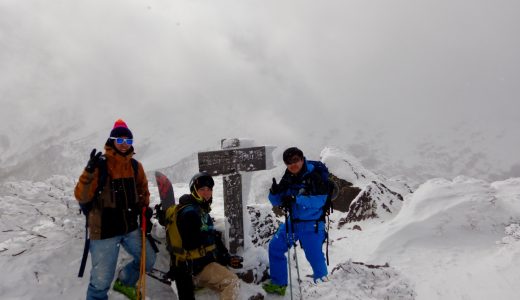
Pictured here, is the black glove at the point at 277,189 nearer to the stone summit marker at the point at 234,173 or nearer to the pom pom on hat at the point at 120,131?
the stone summit marker at the point at 234,173

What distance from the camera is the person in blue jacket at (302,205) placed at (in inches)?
203

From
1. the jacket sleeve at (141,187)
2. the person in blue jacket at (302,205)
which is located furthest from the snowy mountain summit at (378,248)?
the jacket sleeve at (141,187)

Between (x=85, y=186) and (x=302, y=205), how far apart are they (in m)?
3.20

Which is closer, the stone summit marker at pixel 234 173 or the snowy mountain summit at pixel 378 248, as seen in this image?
the snowy mountain summit at pixel 378 248

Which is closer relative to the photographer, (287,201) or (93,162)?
(93,162)

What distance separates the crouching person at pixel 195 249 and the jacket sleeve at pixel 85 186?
3.47 ft

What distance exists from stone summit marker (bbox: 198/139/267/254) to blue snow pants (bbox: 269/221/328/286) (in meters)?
0.82

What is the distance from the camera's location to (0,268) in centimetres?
443

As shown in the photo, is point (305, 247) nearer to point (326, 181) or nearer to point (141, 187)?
point (326, 181)

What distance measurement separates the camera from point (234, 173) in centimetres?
589

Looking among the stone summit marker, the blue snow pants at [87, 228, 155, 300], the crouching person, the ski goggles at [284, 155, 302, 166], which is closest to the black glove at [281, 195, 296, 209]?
the ski goggles at [284, 155, 302, 166]

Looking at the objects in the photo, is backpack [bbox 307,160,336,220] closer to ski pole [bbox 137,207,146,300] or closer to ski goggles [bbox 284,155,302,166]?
ski goggles [bbox 284,155,302,166]

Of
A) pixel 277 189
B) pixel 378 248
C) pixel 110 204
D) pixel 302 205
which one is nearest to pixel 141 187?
pixel 110 204

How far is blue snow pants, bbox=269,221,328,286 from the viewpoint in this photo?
5.30 metres
